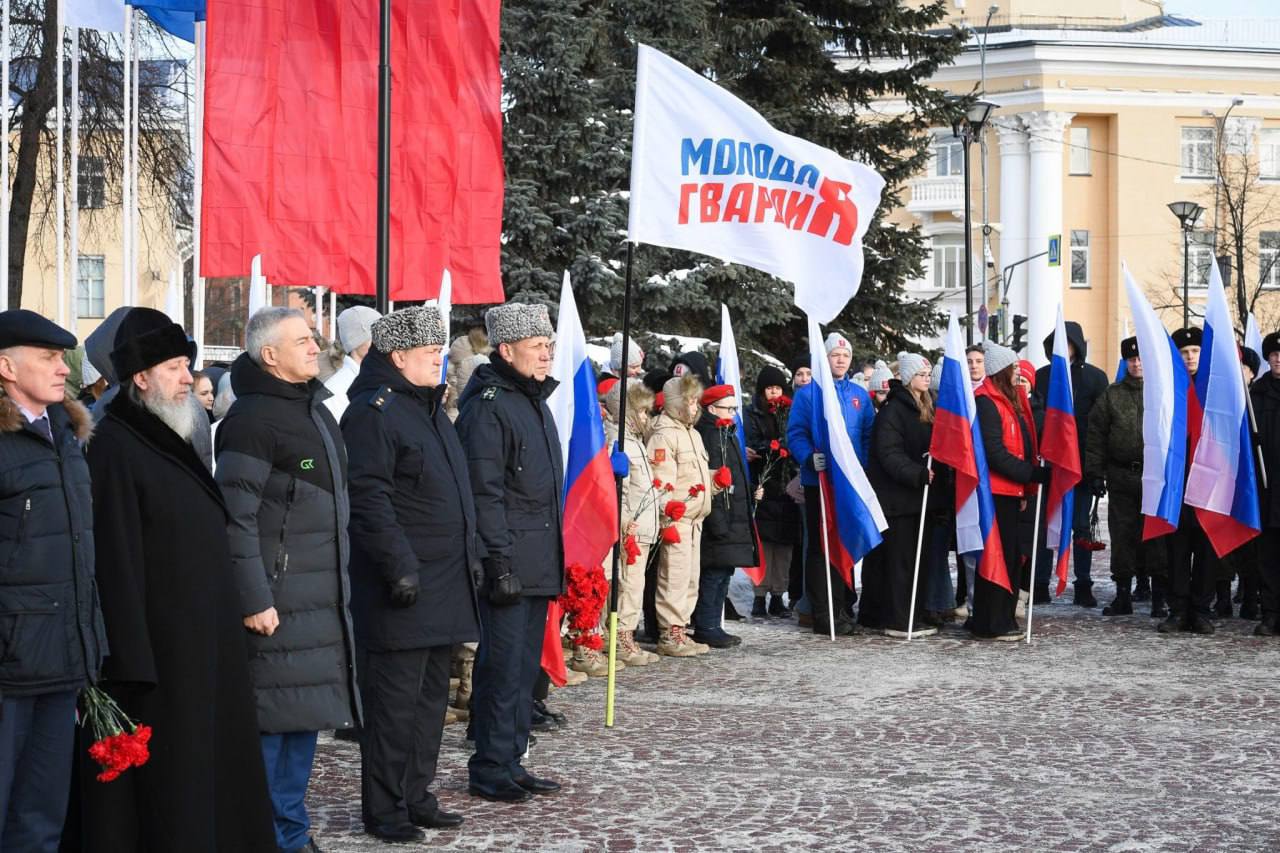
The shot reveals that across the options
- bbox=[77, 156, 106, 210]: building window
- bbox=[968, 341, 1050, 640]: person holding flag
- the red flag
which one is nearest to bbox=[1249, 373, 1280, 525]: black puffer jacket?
bbox=[968, 341, 1050, 640]: person holding flag

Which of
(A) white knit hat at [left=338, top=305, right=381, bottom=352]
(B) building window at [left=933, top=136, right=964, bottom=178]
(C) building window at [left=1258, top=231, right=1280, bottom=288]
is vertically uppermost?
(B) building window at [left=933, top=136, right=964, bottom=178]

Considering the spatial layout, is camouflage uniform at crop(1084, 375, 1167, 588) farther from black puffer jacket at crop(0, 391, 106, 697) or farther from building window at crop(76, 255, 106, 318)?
building window at crop(76, 255, 106, 318)

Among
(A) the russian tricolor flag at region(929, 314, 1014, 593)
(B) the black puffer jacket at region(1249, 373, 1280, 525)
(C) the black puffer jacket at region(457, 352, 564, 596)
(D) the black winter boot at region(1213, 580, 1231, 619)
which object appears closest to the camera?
(C) the black puffer jacket at region(457, 352, 564, 596)

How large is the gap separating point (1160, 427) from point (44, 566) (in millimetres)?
10024

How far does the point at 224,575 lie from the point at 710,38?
18.7m

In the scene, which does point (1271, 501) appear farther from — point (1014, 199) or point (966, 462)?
point (1014, 199)

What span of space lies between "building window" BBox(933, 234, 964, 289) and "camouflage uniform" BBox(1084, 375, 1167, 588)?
154 feet

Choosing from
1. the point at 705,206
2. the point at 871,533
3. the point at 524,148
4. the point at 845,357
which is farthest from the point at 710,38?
the point at 705,206

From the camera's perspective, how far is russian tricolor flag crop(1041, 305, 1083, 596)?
13828mm

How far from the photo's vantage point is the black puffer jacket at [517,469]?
7.73 metres

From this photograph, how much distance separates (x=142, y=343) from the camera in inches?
232

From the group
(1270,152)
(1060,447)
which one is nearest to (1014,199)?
(1270,152)

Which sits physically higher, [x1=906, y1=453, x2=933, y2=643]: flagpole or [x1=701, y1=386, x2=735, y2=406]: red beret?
[x1=701, y1=386, x2=735, y2=406]: red beret

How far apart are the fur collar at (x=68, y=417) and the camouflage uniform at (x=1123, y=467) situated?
10326mm
